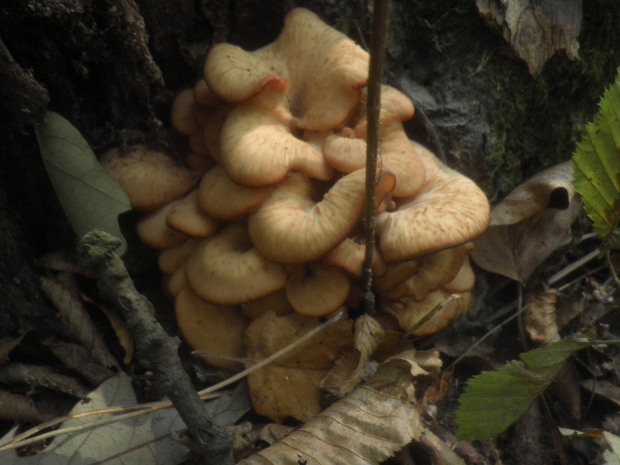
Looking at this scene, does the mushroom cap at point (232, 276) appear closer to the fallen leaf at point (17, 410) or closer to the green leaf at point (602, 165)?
the fallen leaf at point (17, 410)

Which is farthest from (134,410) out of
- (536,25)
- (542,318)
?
(536,25)

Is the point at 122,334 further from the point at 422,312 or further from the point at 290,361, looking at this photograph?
the point at 422,312

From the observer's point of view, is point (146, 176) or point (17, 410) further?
point (146, 176)

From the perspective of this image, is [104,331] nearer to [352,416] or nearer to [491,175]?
[352,416]

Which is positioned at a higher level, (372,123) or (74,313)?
(372,123)

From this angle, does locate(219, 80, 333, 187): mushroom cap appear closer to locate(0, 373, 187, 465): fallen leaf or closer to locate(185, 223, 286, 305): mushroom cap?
locate(185, 223, 286, 305): mushroom cap

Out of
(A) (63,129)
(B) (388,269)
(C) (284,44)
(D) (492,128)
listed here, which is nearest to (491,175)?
(D) (492,128)

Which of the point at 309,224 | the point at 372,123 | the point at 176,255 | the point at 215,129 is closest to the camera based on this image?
the point at 372,123
